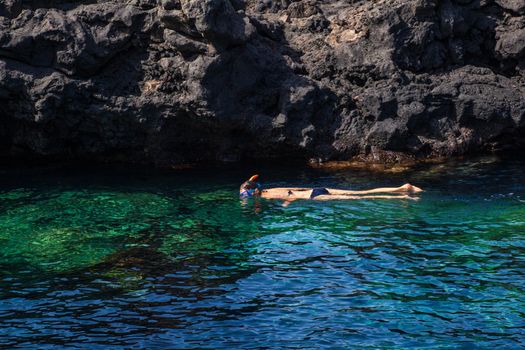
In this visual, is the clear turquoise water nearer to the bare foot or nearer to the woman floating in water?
the bare foot

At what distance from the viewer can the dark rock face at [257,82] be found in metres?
19.2

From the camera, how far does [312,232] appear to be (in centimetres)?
1380

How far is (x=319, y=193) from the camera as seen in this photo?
52.7 feet

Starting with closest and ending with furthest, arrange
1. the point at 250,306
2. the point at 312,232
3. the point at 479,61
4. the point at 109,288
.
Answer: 1. the point at 250,306
2. the point at 109,288
3. the point at 312,232
4. the point at 479,61

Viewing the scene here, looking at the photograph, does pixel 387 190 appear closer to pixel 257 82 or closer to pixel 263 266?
pixel 263 266

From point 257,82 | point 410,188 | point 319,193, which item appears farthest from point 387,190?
point 257,82

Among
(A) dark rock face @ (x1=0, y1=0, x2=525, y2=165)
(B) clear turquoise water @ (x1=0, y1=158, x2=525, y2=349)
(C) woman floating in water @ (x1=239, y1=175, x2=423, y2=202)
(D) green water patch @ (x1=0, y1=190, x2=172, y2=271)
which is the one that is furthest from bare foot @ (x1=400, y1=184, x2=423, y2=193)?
(D) green water patch @ (x1=0, y1=190, x2=172, y2=271)

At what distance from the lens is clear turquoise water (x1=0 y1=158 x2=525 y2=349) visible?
9.23 m

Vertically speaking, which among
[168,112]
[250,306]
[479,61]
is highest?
[479,61]

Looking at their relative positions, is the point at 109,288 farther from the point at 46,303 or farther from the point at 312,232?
the point at 312,232

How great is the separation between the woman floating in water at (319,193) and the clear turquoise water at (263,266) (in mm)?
352

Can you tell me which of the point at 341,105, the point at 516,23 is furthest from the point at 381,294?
the point at 516,23

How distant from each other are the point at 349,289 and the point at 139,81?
11571 millimetres

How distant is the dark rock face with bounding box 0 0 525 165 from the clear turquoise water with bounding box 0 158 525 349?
2.13 meters
